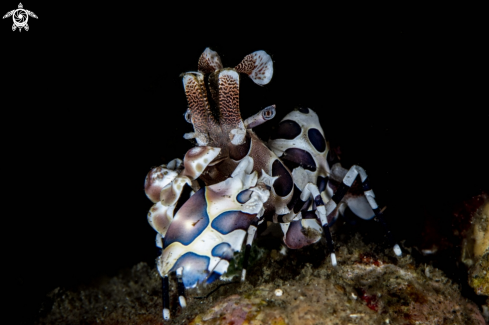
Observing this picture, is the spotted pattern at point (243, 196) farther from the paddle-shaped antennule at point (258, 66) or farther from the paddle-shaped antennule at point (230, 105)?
the paddle-shaped antennule at point (258, 66)

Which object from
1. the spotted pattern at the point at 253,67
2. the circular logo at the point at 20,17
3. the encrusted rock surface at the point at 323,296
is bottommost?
the encrusted rock surface at the point at 323,296

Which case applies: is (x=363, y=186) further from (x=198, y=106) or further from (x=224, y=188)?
(x=198, y=106)

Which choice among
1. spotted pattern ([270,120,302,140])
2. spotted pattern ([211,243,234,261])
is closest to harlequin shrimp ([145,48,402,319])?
spotted pattern ([211,243,234,261])

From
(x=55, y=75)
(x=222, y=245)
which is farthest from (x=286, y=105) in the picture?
(x=55, y=75)

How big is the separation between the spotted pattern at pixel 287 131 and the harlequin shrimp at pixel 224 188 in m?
0.19

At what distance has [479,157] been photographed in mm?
3375

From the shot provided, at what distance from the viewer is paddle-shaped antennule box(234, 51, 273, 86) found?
317 centimetres

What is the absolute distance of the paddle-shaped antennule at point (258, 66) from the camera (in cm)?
317

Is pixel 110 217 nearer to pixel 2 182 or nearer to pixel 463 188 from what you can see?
pixel 2 182

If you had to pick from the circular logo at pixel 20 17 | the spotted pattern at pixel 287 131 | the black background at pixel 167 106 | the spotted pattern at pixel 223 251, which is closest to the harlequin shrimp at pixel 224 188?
the spotted pattern at pixel 223 251

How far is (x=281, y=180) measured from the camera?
11.0 feet

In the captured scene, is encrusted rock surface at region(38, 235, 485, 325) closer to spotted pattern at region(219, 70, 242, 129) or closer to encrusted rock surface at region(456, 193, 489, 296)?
encrusted rock surface at region(456, 193, 489, 296)

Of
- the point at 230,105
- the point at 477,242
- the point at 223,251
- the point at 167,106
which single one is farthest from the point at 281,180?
the point at 167,106

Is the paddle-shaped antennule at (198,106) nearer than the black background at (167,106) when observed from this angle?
Yes
